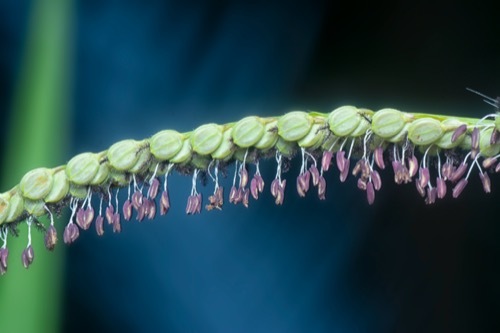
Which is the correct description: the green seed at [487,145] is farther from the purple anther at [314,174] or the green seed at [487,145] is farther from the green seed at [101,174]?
the green seed at [101,174]

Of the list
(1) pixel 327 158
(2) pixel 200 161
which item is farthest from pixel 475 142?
(2) pixel 200 161

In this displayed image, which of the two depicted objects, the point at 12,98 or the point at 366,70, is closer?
the point at 12,98

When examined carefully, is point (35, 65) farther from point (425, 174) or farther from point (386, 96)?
point (425, 174)

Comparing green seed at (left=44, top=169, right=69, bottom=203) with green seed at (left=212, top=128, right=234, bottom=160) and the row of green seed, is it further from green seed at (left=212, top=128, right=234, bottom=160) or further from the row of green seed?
green seed at (left=212, top=128, right=234, bottom=160)

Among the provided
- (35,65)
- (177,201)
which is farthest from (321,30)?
(35,65)

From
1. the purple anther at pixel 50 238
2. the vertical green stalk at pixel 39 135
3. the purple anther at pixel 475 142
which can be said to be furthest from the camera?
the vertical green stalk at pixel 39 135

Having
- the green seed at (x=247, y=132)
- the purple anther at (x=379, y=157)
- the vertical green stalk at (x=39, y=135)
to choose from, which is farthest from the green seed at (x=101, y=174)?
the vertical green stalk at (x=39, y=135)

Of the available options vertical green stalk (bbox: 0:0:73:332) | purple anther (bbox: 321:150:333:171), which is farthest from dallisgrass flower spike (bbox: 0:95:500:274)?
vertical green stalk (bbox: 0:0:73:332)
